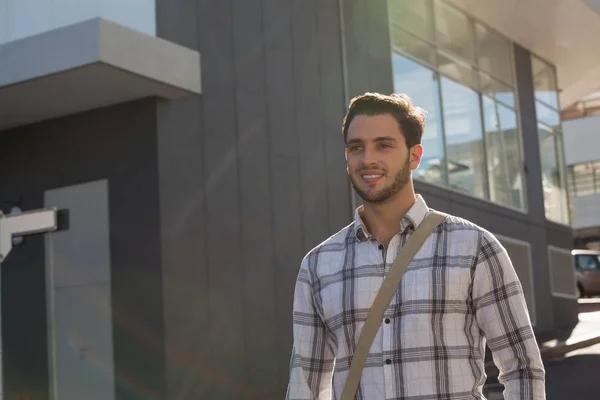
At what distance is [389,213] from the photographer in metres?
2.77

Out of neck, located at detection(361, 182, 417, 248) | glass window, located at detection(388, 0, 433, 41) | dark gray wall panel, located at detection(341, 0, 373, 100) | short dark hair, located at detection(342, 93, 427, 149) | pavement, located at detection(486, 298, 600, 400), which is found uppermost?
glass window, located at detection(388, 0, 433, 41)

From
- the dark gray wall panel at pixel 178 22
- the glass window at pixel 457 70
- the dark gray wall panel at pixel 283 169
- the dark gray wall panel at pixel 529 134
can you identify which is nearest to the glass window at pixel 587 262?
the dark gray wall panel at pixel 529 134

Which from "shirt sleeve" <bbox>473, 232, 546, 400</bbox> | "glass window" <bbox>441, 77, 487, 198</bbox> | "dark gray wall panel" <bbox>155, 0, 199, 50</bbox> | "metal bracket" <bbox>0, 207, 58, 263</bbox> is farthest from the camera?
"glass window" <bbox>441, 77, 487, 198</bbox>

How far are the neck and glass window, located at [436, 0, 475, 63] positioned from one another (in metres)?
13.2

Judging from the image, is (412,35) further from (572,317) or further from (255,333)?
(572,317)

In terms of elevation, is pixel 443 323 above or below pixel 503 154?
below

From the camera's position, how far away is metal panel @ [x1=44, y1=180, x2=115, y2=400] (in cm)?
985

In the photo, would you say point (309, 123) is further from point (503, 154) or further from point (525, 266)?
point (525, 266)

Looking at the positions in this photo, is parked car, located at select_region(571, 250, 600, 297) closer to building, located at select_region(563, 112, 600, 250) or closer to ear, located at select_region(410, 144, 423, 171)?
building, located at select_region(563, 112, 600, 250)

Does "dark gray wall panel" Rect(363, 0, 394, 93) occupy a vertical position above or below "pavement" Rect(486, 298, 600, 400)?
above

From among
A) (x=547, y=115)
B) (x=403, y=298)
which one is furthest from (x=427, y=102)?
(x=403, y=298)

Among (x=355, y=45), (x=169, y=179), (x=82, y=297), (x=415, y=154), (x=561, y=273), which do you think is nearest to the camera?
(x=415, y=154)

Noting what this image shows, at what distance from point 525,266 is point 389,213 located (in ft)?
51.2

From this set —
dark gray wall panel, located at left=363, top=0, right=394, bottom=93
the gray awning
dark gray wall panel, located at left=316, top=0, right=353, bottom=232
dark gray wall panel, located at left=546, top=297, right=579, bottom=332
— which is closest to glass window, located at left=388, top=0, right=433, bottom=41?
dark gray wall panel, located at left=363, top=0, right=394, bottom=93
